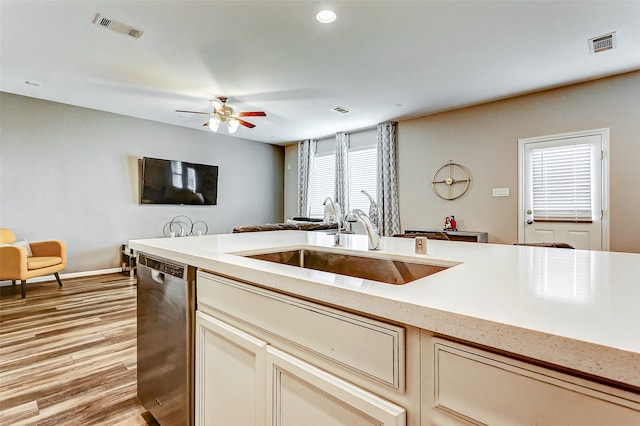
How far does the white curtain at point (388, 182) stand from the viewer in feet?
18.2

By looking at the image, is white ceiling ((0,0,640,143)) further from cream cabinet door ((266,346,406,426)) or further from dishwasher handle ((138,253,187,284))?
cream cabinet door ((266,346,406,426))

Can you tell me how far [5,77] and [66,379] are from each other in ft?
12.9

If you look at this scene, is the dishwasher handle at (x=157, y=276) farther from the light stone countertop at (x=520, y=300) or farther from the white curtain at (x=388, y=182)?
the white curtain at (x=388, y=182)

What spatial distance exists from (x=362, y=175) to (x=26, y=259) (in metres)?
5.18

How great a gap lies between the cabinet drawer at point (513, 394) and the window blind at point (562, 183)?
14.8 ft

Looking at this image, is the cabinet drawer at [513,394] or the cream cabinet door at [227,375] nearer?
the cabinet drawer at [513,394]

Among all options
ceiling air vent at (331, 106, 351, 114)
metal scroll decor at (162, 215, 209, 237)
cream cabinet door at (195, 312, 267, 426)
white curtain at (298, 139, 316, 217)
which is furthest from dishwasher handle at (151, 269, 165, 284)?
white curtain at (298, 139, 316, 217)

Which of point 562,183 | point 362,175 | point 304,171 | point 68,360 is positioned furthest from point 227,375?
point 304,171

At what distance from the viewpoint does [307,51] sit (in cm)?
315

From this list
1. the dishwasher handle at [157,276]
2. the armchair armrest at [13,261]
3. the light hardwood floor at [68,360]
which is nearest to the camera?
the dishwasher handle at [157,276]

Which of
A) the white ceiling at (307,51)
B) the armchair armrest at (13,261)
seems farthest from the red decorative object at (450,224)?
the armchair armrest at (13,261)

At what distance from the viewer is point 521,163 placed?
4289 mm

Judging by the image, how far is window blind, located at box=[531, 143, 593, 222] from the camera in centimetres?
389

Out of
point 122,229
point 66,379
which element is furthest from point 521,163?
point 122,229
